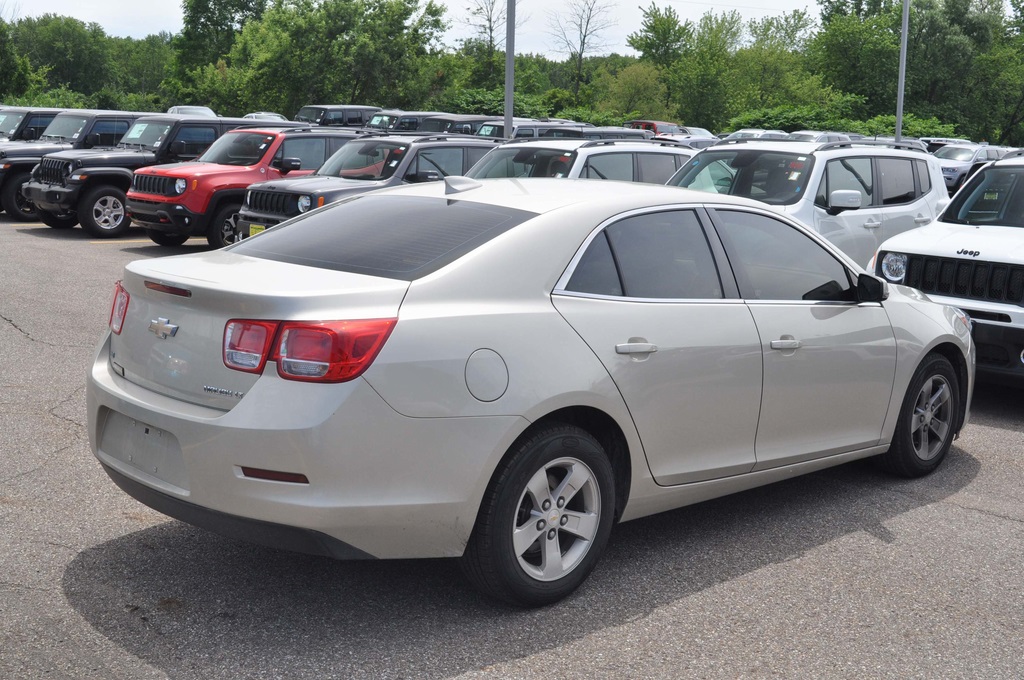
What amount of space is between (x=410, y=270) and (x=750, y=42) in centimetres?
6878

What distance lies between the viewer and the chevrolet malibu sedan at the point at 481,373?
3617mm

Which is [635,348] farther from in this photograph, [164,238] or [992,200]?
[164,238]

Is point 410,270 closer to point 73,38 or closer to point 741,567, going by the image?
point 741,567

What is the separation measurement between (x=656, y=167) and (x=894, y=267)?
5.19 meters

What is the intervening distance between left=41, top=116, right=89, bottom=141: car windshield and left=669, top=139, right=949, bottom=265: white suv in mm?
13507

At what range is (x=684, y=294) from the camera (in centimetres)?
462

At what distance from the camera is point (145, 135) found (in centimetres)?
1830

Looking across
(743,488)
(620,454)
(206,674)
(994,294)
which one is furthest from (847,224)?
(206,674)

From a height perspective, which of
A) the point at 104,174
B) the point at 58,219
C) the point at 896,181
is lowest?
the point at 58,219

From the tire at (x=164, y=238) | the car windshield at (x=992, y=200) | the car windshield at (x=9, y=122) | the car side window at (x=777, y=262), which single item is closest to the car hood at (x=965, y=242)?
the car windshield at (x=992, y=200)

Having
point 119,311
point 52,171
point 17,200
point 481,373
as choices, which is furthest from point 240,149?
point 481,373

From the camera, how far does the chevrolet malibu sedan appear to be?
3.62 m

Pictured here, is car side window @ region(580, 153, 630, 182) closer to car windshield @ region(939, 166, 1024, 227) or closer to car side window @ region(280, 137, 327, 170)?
car windshield @ region(939, 166, 1024, 227)

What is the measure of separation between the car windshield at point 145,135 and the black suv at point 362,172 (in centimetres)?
506
